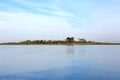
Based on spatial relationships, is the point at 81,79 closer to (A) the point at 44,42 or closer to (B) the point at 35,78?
(B) the point at 35,78

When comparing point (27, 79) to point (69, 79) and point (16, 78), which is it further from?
point (69, 79)

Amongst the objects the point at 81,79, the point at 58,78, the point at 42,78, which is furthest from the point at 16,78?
the point at 81,79

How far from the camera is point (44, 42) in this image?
112 meters

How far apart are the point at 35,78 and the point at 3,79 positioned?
1.53 meters

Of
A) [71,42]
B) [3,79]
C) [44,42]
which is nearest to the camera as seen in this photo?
[3,79]

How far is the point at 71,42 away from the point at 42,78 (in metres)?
94.9

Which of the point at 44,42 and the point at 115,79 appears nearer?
the point at 115,79

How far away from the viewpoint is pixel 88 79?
32.3 feet

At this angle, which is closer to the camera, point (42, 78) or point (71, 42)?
point (42, 78)

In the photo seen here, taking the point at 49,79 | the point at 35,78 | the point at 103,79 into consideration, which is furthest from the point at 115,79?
the point at 35,78

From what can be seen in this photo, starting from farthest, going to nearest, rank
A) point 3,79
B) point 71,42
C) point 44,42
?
point 44,42 < point 71,42 < point 3,79

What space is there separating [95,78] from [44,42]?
103 metres

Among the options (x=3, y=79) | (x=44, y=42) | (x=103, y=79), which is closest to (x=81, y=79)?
(x=103, y=79)

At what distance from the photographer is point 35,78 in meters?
10.0
